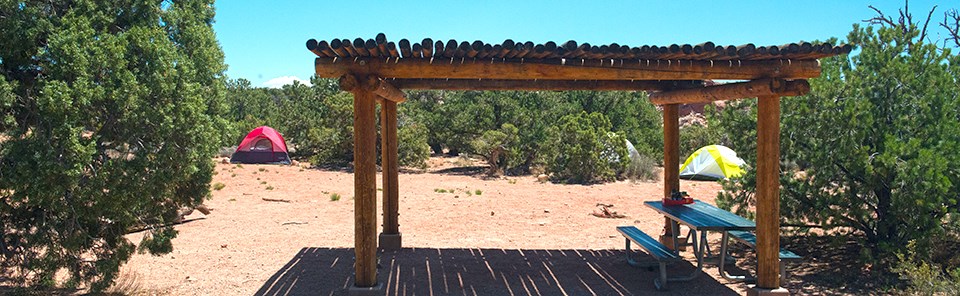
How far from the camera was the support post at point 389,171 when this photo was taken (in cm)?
768

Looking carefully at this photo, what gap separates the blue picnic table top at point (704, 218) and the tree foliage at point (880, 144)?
3.05 feet

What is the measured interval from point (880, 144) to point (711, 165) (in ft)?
36.8

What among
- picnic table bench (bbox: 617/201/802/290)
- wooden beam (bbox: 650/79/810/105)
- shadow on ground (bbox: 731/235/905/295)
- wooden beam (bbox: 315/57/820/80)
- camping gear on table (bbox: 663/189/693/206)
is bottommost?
shadow on ground (bbox: 731/235/905/295)

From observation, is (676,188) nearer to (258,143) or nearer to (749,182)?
(749,182)

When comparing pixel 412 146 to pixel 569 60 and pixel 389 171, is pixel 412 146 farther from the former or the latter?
pixel 569 60

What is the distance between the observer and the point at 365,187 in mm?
5582

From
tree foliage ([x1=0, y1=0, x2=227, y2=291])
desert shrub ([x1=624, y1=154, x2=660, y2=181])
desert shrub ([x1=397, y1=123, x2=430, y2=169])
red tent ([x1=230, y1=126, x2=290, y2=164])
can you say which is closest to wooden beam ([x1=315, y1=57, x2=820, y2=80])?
tree foliage ([x1=0, y1=0, x2=227, y2=291])

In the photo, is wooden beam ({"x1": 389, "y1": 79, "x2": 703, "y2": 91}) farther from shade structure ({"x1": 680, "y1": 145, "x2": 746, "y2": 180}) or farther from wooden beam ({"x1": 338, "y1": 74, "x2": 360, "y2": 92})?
shade structure ({"x1": 680, "y1": 145, "x2": 746, "y2": 180})

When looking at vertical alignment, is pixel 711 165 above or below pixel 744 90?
below

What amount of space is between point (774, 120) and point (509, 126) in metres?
14.0

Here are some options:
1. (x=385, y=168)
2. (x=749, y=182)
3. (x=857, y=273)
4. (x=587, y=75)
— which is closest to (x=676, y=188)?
(x=749, y=182)

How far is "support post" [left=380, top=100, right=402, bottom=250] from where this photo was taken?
768 cm

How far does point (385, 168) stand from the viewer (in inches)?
307

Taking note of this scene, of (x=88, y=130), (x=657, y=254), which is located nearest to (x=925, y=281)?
(x=657, y=254)
